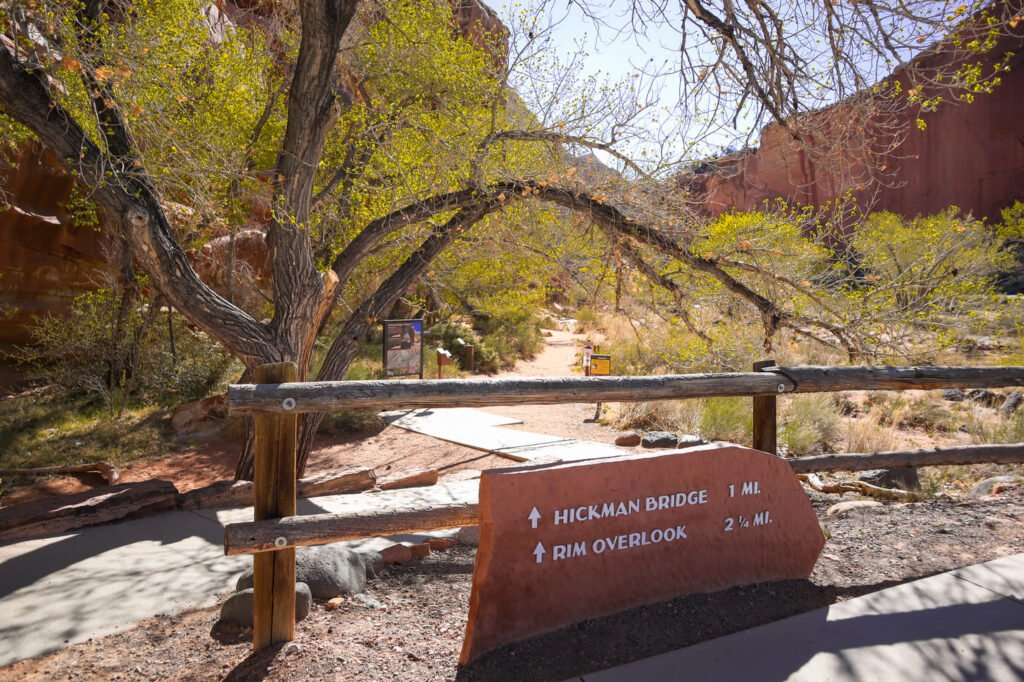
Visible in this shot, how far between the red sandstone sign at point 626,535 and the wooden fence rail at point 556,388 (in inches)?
19.1

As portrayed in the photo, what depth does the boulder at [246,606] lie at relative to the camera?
3.55 m

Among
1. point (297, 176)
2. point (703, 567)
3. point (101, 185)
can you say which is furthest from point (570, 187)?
point (703, 567)

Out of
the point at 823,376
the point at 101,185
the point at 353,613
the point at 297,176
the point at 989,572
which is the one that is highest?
the point at 297,176

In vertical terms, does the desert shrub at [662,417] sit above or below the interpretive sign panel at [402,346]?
below

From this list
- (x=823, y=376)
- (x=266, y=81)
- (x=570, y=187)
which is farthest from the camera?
(x=266, y=81)

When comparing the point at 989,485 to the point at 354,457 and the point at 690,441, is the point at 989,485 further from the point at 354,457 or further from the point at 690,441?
the point at 354,457

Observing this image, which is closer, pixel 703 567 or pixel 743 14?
pixel 703 567

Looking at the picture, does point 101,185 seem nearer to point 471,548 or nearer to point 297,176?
point 297,176

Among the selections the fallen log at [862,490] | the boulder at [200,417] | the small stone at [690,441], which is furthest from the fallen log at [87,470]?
the fallen log at [862,490]

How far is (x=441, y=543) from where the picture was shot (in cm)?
482

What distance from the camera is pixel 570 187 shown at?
285 inches

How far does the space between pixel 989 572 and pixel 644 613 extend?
6.64 feet

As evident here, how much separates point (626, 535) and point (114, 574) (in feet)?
11.3

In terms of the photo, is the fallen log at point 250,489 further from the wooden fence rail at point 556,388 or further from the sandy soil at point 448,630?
the wooden fence rail at point 556,388
